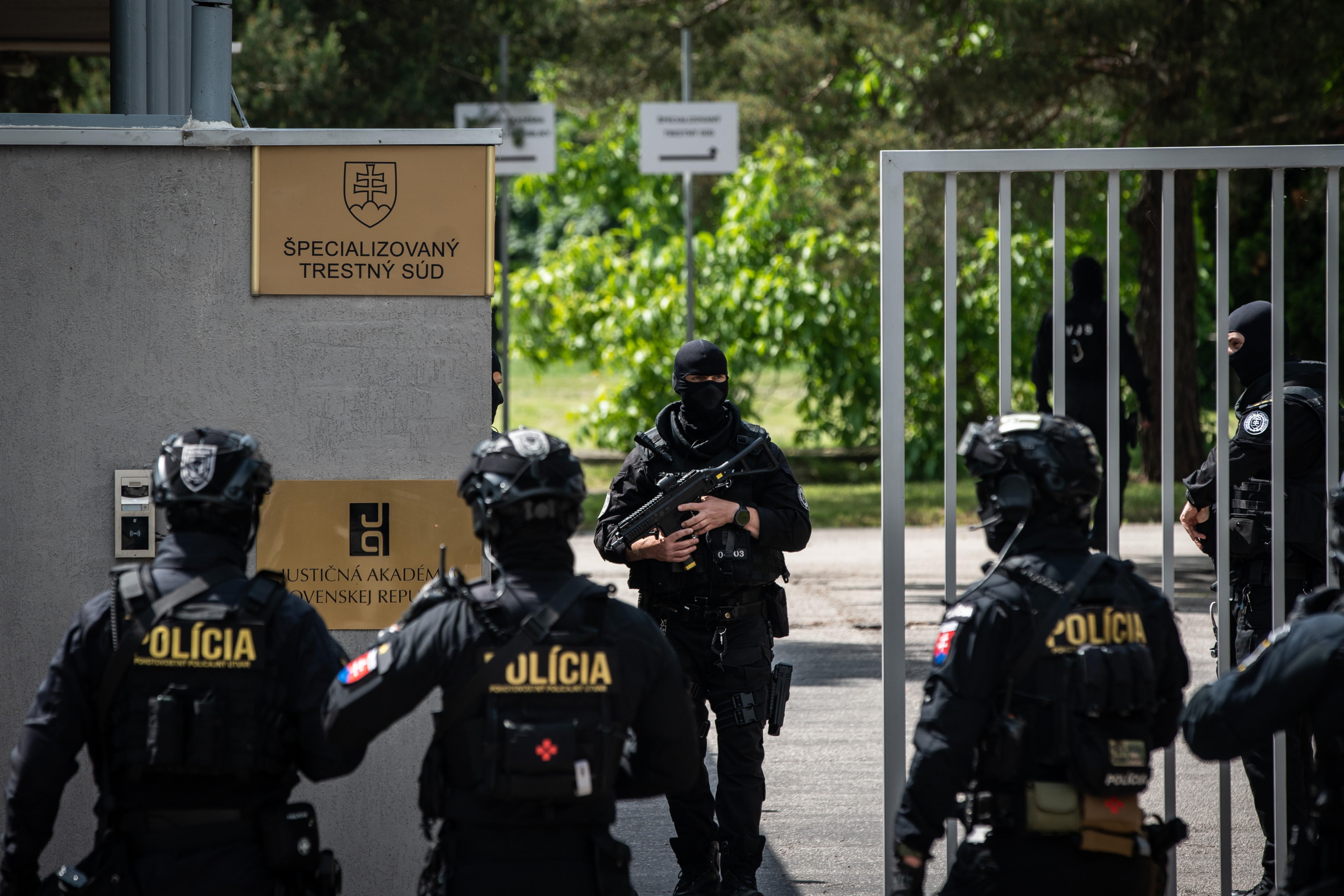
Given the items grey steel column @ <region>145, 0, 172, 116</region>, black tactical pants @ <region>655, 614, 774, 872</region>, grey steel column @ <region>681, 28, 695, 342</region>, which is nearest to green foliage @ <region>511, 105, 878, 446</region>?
grey steel column @ <region>681, 28, 695, 342</region>

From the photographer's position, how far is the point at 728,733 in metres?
5.05

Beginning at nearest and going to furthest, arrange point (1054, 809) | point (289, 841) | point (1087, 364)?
point (289, 841) → point (1054, 809) → point (1087, 364)

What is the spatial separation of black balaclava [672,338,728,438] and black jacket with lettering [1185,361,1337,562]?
1.76 m

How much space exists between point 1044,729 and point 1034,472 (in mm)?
608

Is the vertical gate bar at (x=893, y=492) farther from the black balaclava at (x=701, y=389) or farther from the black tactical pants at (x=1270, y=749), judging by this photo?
the black tactical pants at (x=1270, y=749)

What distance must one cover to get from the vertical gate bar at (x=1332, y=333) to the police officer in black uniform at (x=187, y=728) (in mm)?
3033

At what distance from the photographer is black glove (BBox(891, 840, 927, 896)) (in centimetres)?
327

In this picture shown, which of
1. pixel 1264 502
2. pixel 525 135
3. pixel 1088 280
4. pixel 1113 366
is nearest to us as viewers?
pixel 1113 366

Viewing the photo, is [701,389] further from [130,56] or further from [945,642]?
[130,56]

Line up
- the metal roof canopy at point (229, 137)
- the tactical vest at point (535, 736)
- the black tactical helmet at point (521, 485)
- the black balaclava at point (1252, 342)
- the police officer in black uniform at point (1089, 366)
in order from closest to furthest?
the tactical vest at point (535, 736) → the black tactical helmet at point (521, 485) → the metal roof canopy at point (229, 137) → the black balaclava at point (1252, 342) → the police officer in black uniform at point (1089, 366)

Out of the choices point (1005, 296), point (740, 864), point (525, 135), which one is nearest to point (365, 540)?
point (740, 864)

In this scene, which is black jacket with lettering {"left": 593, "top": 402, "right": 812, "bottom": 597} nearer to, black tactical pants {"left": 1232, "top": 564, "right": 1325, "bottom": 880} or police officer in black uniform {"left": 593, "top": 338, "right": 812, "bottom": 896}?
police officer in black uniform {"left": 593, "top": 338, "right": 812, "bottom": 896}

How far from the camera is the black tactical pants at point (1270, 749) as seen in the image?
4852mm

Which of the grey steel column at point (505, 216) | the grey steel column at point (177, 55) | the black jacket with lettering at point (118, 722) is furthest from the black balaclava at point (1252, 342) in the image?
the grey steel column at point (505, 216)
